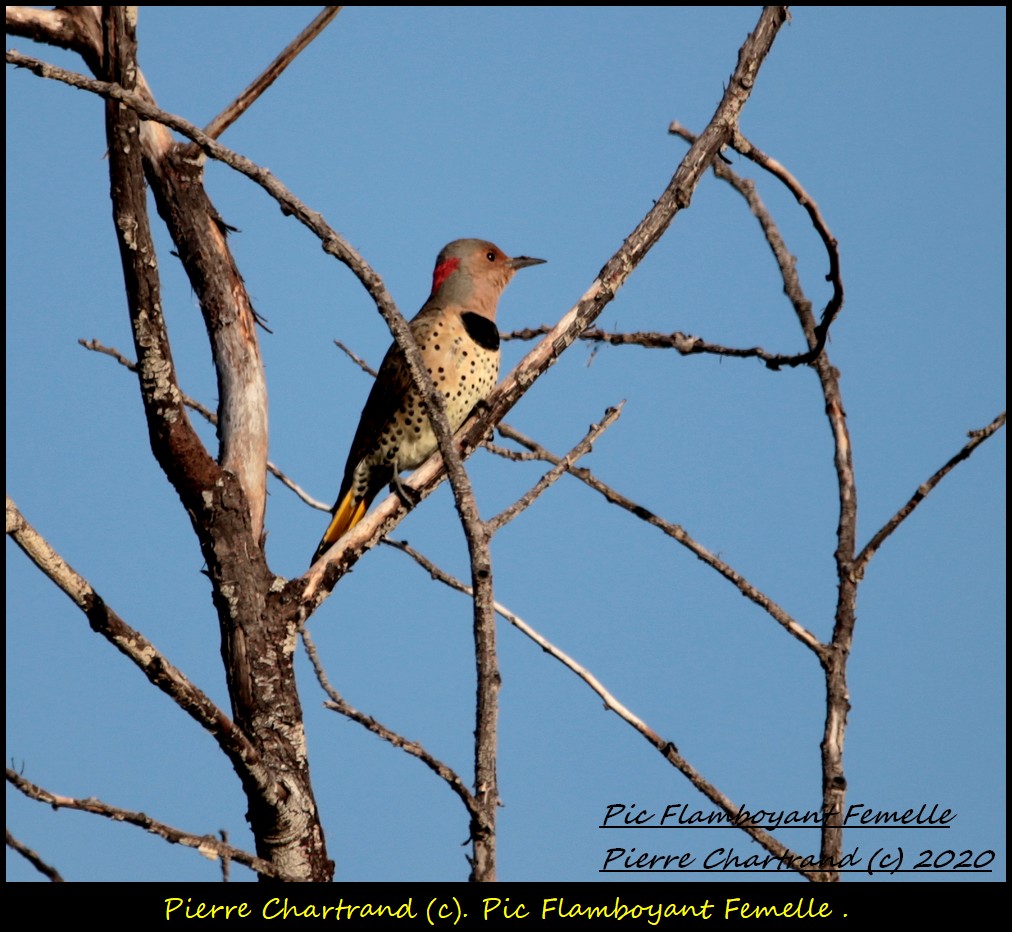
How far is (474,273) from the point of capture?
6.33 metres

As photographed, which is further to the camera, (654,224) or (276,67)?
(276,67)

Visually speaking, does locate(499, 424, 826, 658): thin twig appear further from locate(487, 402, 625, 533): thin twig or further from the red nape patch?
the red nape patch

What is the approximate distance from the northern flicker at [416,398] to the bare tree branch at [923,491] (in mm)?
2142

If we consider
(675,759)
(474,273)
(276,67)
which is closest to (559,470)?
(675,759)

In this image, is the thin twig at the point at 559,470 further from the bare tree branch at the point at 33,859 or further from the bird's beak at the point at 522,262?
the bird's beak at the point at 522,262

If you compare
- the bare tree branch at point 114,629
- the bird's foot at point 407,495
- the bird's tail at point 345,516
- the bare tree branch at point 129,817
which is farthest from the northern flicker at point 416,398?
the bare tree branch at point 129,817

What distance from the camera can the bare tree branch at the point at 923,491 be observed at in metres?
4.03

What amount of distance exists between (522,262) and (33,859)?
4.16 meters

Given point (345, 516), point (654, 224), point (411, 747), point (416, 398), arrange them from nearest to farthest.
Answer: point (411, 747)
point (654, 224)
point (345, 516)
point (416, 398)

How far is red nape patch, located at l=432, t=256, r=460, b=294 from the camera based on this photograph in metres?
6.40

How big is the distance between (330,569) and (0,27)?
79.3 inches

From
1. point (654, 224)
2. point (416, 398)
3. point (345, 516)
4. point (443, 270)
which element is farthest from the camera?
point (443, 270)

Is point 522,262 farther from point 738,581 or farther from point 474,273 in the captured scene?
point 738,581

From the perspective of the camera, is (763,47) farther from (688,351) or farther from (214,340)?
(214,340)
